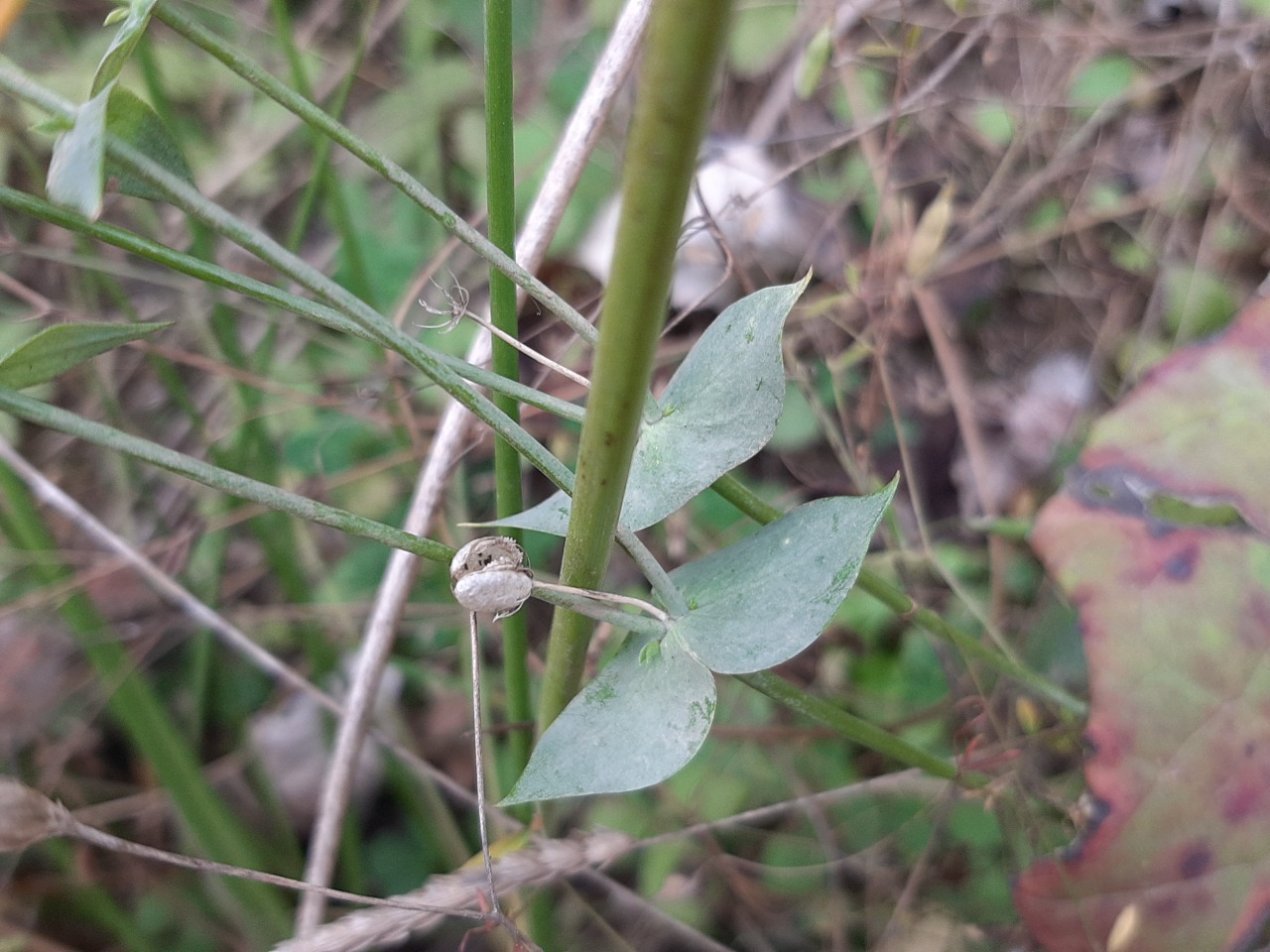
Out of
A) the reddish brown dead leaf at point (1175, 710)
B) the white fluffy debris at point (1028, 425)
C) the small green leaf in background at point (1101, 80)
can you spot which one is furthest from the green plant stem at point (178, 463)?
the small green leaf in background at point (1101, 80)

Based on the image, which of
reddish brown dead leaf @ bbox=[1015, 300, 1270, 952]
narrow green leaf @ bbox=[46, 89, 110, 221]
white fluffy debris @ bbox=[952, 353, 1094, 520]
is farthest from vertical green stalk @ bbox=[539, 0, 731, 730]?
white fluffy debris @ bbox=[952, 353, 1094, 520]

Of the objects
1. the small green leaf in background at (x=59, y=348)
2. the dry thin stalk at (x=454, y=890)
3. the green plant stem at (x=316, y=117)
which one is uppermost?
the green plant stem at (x=316, y=117)

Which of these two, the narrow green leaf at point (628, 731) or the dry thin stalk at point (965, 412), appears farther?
the dry thin stalk at point (965, 412)

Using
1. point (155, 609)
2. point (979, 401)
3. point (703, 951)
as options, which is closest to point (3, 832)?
point (703, 951)

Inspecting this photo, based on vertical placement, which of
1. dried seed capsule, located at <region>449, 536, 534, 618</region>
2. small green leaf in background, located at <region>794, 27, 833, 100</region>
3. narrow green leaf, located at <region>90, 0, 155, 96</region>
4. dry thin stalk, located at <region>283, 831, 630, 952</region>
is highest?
narrow green leaf, located at <region>90, 0, 155, 96</region>

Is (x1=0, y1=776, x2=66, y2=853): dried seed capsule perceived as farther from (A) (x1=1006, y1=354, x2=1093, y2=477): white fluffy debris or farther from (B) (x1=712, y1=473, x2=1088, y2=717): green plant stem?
(A) (x1=1006, y1=354, x2=1093, y2=477): white fluffy debris

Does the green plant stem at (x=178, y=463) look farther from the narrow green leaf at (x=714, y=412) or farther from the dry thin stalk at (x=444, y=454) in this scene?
the dry thin stalk at (x=444, y=454)

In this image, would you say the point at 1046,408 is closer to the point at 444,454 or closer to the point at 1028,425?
the point at 1028,425
